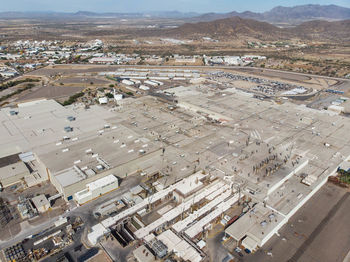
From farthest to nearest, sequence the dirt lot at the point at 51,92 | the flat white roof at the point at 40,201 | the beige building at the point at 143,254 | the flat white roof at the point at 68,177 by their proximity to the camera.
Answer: the dirt lot at the point at 51,92
the flat white roof at the point at 68,177
the flat white roof at the point at 40,201
the beige building at the point at 143,254

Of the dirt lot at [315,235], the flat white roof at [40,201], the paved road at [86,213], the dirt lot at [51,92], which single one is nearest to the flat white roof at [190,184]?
the paved road at [86,213]

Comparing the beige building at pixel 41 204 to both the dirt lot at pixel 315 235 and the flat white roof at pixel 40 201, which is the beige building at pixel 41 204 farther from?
the dirt lot at pixel 315 235

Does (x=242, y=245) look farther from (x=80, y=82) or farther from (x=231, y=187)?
(x=80, y=82)

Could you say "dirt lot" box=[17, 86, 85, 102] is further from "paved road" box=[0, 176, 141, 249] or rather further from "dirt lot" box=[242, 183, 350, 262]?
"dirt lot" box=[242, 183, 350, 262]

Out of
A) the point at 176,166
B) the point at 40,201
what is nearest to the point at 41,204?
the point at 40,201

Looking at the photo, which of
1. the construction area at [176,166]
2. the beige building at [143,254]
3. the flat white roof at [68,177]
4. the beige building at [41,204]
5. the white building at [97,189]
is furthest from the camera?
the flat white roof at [68,177]

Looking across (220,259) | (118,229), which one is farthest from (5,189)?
(220,259)

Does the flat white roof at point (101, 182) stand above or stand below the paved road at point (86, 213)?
above
